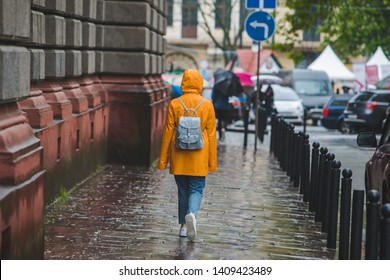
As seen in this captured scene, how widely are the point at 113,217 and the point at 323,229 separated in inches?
86.9

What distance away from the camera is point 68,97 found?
49.7 feet

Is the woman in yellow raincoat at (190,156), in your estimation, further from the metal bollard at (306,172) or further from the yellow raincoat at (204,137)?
the metal bollard at (306,172)

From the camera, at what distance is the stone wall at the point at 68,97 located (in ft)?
26.7

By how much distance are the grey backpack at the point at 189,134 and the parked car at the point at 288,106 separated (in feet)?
108

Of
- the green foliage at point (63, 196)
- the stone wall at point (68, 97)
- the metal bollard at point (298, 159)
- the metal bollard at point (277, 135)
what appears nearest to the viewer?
the stone wall at point (68, 97)

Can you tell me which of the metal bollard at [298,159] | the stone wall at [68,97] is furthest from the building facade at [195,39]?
the metal bollard at [298,159]

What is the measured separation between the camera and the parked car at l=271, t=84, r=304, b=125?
146 ft

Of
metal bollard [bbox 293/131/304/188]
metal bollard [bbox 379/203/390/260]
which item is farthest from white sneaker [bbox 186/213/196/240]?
metal bollard [bbox 293/131/304/188]


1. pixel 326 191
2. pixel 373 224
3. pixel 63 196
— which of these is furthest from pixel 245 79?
pixel 373 224

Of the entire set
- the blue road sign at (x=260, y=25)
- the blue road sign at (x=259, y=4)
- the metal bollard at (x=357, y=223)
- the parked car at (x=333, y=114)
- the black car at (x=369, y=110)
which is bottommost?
the parked car at (x=333, y=114)

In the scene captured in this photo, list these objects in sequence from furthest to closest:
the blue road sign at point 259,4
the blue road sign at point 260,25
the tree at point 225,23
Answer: the tree at point 225,23, the blue road sign at point 260,25, the blue road sign at point 259,4

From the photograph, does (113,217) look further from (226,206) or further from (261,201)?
(261,201)

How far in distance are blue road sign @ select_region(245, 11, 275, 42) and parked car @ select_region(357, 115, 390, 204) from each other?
36.8 ft

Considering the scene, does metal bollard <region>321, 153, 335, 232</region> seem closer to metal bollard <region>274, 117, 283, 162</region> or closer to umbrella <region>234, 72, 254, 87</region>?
metal bollard <region>274, 117, 283, 162</region>
